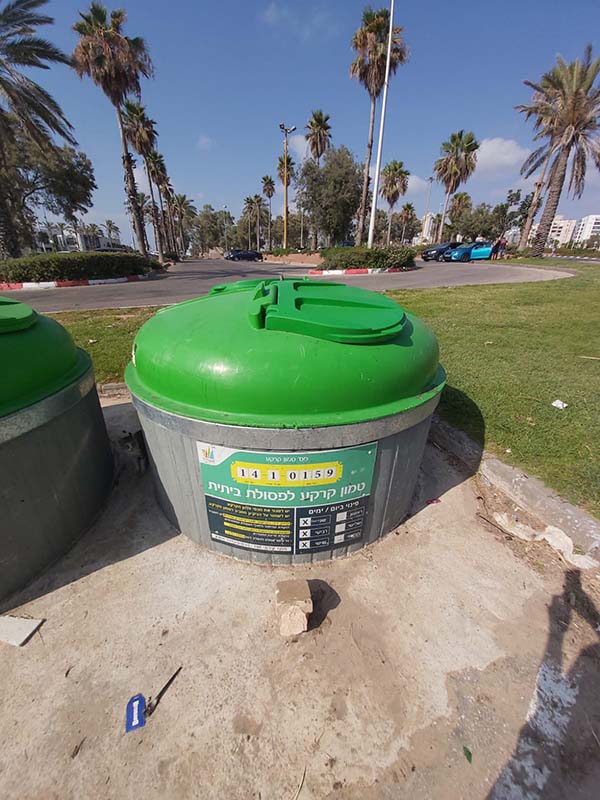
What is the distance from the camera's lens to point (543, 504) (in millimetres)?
2979

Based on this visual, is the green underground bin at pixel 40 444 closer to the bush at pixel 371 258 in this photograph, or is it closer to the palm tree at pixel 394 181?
the bush at pixel 371 258

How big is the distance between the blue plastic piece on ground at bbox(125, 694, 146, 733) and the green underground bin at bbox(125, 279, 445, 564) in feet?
3.04

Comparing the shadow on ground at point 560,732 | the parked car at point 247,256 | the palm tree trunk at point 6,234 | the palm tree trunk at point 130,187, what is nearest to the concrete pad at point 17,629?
the shadow on ground at point 560,732

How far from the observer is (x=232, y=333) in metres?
2.18

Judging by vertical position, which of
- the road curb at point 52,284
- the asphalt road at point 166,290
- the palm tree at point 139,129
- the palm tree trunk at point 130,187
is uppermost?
the palm tree at point 139,129

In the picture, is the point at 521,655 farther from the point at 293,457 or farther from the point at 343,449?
the point at 293,457

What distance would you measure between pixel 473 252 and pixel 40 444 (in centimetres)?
2860

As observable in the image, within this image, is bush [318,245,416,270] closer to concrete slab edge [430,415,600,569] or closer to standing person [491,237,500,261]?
standing person [491,237,500,261]

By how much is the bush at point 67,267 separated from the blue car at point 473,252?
68.3 feet

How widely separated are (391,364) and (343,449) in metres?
0.58

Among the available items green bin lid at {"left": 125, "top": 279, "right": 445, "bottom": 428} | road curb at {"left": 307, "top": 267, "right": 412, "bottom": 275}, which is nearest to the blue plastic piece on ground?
green bin lid at {"left": 125, "top": 279, "right": 445, "bottom": 428}

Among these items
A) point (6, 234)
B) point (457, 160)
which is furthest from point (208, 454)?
point (457, 160)

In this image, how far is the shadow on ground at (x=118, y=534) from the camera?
2.45 meters

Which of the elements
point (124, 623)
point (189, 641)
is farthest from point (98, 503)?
point (189, 641)
